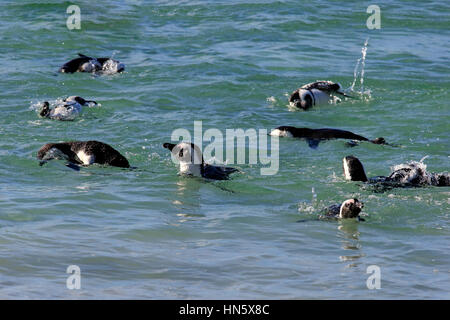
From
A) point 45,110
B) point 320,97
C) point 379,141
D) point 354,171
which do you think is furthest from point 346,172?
point 45,110

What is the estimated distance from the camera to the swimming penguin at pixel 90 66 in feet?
55.5

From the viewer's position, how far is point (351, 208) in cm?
924

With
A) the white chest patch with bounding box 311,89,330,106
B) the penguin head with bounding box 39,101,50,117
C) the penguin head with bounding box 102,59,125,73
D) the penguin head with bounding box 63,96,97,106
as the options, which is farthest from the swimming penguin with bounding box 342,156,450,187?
the penguin head with bounding box 102,59,125,73

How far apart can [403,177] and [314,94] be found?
14.6 feet

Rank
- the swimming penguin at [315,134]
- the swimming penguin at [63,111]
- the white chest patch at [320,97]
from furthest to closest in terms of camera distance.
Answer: the white chest patch at [320,97] → the swimming penguin at [63,111] → the swimming penguin at [315,134]

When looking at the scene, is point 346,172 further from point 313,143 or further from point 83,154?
point 83,154

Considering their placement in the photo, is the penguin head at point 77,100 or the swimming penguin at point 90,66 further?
the swimming penguin at point 90,66

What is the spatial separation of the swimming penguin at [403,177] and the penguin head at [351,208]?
148 cm

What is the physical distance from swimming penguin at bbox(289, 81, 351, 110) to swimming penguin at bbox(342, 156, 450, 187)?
159 inches

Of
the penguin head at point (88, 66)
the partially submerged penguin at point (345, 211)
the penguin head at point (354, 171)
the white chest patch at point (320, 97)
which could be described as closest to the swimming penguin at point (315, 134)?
the white chest patch at point (320, 97)

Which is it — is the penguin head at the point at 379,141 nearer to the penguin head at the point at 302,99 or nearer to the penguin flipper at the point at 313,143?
the penguin flipper at the point at 313,143

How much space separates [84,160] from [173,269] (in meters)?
3.93

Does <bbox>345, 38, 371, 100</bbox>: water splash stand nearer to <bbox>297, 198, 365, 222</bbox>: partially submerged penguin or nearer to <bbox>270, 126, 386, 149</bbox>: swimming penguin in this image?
<bbox>270, 126, 386, 149</bbox>: swimming penguin

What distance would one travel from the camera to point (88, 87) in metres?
16.2
